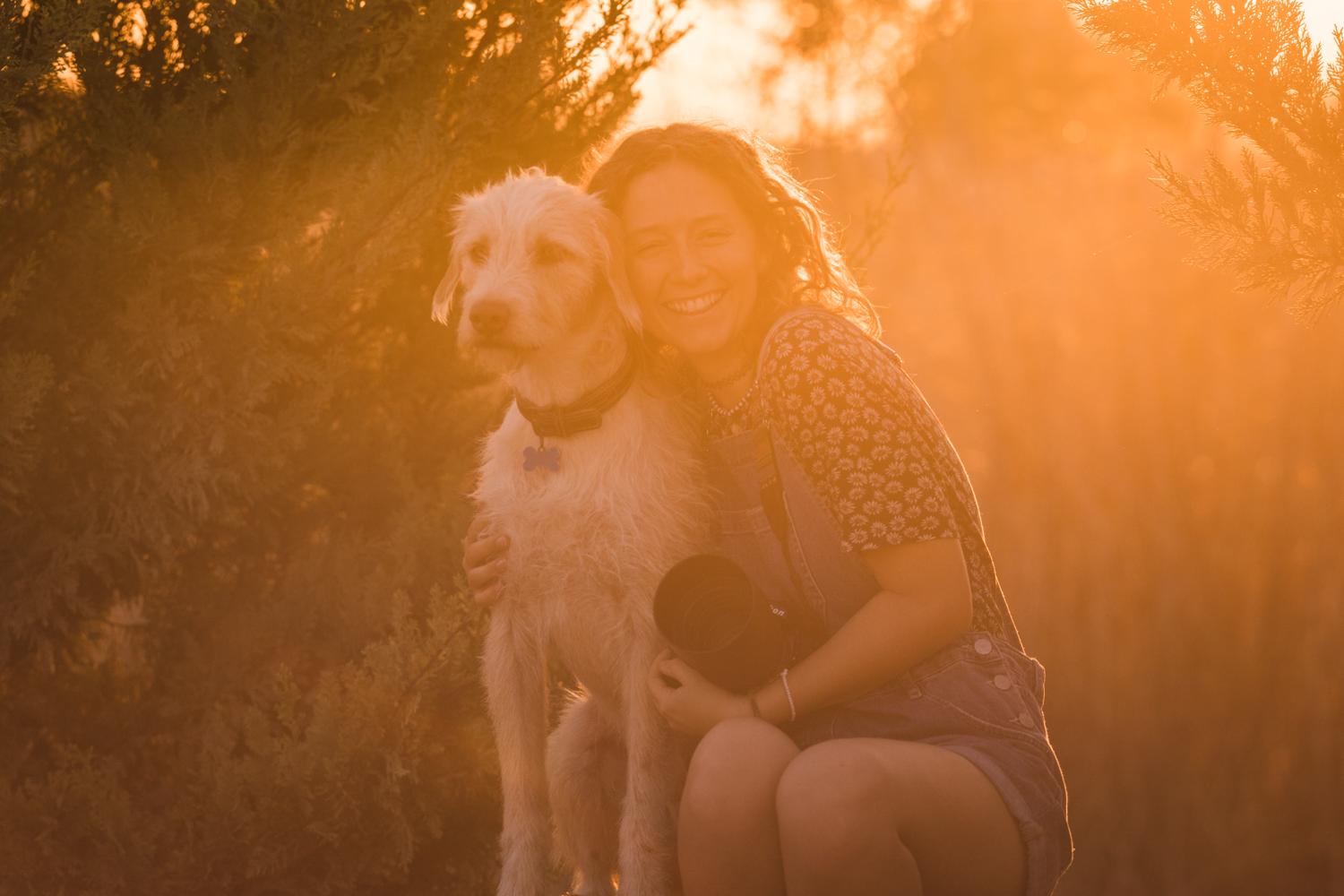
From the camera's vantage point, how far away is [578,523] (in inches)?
122

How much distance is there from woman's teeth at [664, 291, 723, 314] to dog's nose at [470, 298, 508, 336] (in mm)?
441

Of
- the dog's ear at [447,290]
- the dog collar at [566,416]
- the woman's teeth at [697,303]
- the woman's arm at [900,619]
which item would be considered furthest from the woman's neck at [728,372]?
the dog's ear at [447,290]

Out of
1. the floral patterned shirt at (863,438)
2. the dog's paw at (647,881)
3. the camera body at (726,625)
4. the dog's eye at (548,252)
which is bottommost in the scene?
the dog's paw at (647,881)

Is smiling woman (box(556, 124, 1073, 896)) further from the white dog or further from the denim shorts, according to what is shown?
the white dog

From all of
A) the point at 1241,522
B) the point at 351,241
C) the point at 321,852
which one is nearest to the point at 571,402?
the point at 351,241

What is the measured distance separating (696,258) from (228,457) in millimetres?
1828

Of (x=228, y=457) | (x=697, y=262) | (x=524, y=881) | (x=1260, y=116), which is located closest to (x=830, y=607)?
(x=697, y=262)

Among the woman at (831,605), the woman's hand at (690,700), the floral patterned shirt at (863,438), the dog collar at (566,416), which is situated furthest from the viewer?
the dog collar at (566,416)

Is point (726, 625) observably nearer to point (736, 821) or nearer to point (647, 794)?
point (736, 821)

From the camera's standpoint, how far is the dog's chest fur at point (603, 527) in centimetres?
311

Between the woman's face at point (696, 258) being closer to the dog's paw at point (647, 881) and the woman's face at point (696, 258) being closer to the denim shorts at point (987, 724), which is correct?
the denim shorts at point (987, 724)

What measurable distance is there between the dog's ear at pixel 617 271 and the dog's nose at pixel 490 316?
13.1 inches

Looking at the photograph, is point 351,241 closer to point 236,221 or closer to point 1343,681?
point 236,221

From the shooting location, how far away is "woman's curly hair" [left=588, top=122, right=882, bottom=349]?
3152mm
